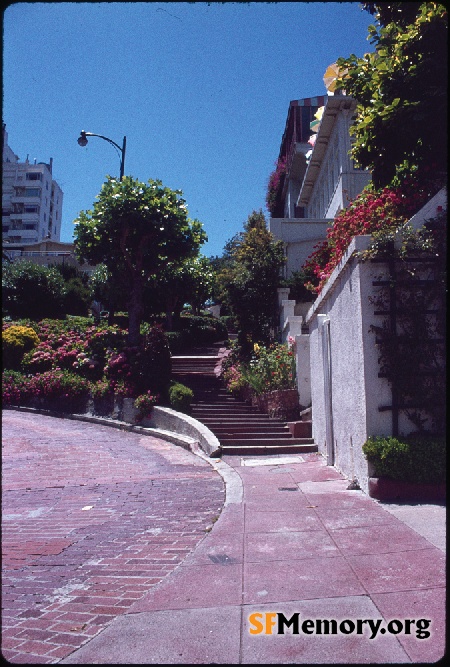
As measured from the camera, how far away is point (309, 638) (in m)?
3.24

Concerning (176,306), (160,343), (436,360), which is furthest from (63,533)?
(176,306)

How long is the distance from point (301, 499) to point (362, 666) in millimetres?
4025

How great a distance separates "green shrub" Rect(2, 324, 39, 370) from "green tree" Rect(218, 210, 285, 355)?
6.79 meters

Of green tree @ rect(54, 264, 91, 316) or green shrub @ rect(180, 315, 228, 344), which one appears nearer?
green tree @ rect(54, 264, 91, 316)

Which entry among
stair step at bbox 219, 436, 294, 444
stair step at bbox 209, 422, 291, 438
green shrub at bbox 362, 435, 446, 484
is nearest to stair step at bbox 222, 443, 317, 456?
stair step at bbox 219, 436, 294, 444

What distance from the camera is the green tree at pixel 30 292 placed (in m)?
23.4

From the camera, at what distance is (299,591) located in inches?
155

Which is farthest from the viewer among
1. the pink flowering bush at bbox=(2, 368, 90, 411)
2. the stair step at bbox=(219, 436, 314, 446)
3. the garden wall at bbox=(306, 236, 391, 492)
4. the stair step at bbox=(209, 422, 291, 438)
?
the pink flowering bush at bbox=(2, 368, 90, 411)

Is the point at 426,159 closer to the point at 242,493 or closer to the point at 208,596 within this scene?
the point at 242,493

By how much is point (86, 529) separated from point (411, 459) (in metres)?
3.80

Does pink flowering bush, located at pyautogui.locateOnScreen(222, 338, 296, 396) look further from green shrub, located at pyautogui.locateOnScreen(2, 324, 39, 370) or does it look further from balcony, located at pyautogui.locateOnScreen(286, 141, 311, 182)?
balcony, located at pyautogui.locateOnScreen(286, 141, 311, 182)

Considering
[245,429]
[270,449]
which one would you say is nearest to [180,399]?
[245,429]

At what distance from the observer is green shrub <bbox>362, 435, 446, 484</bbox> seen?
633 cm

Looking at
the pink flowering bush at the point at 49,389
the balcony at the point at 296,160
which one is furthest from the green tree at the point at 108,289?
the balcony at the point at 296,160
